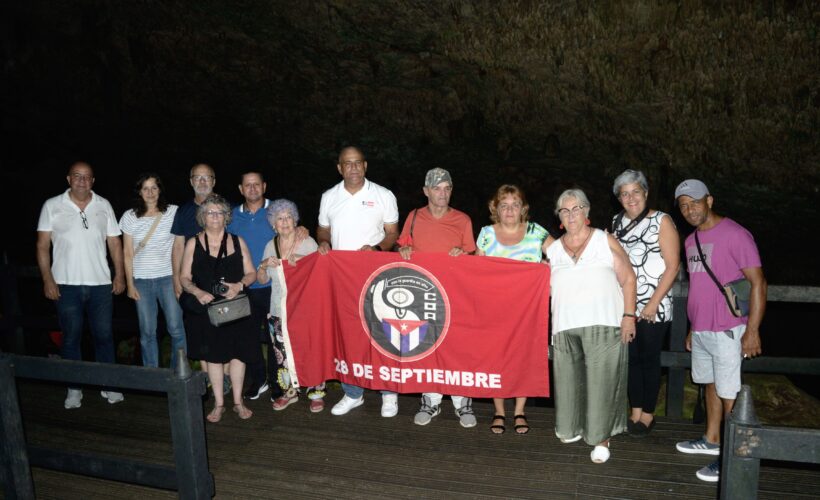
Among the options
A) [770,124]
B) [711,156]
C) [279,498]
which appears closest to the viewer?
[279,498]

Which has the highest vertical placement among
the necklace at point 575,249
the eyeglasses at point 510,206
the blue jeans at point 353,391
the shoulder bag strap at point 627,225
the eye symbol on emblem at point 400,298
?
the eyeglasses at point 510,206

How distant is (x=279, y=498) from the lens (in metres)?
3.71

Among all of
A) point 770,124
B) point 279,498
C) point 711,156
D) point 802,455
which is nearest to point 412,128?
point 711,156

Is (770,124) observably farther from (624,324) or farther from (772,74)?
(624,324)

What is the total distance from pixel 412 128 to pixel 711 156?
A: 4024 mm

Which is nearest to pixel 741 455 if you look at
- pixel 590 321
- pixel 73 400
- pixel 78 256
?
pixel 590 321

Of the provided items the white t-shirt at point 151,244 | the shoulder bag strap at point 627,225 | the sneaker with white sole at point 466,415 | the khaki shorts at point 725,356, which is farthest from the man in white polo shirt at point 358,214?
the khaki shorts at point 725,356

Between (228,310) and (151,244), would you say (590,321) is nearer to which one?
(228,310)

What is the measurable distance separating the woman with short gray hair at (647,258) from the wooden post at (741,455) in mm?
1838

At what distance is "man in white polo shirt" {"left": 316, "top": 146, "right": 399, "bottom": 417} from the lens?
473cm

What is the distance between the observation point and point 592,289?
3811mm

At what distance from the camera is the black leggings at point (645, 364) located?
4098 millimetres

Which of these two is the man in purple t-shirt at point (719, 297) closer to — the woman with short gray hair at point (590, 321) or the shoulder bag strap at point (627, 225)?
the shoulder bag strap at point (627, 225)

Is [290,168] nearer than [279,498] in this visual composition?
No
